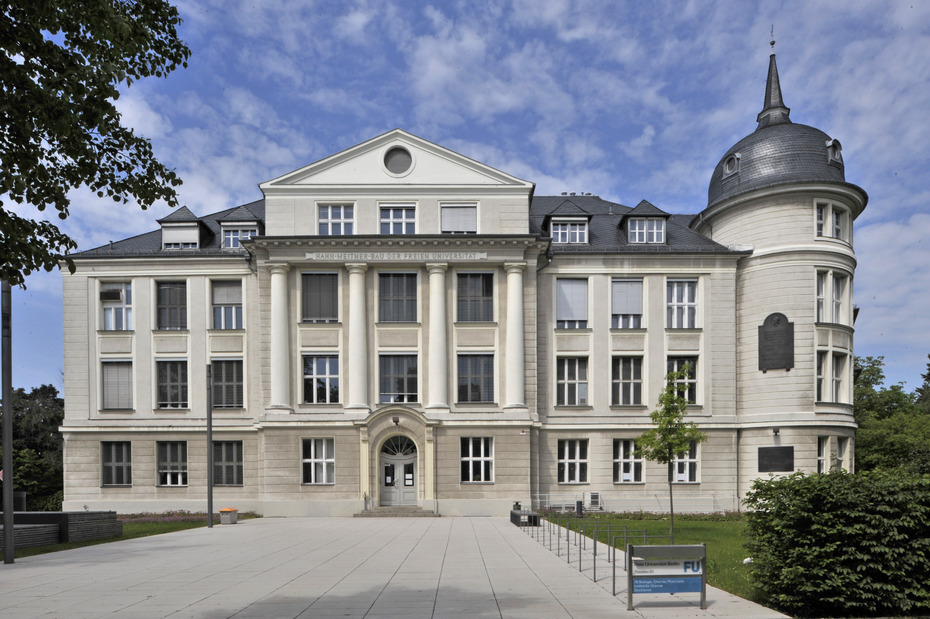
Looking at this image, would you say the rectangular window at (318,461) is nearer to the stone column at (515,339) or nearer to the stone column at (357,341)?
the stone column at (357,341)

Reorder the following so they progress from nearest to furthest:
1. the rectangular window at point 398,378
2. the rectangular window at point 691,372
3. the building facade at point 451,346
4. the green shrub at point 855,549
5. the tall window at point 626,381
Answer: the green shrub at point 855,549 < the building facade at point 451,346 < the rectangular window at point 398,378 < the rectangular window at point 691,372 < the tall window at point 626,381

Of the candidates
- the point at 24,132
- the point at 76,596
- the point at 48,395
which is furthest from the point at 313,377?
the point at 48,395

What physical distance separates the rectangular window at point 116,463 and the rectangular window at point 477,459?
16793 mm

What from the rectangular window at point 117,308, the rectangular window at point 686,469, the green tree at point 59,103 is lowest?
the rectangular window at point 686,469

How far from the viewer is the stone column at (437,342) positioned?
30.6 meters

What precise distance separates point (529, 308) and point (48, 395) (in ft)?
158

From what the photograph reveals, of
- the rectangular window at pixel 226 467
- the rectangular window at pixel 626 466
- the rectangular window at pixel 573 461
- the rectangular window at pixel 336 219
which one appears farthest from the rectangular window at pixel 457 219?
the rectangular window at pixel 226 467

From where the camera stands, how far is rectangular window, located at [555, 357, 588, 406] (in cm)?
3231

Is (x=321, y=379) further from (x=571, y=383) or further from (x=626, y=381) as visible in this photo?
Result: (x=626, y=381)

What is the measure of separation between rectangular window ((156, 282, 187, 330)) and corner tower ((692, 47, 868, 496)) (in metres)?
28.2

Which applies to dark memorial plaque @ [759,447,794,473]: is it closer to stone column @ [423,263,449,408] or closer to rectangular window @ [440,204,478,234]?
stone column @ [423,263,449,408]

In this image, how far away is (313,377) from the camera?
31141 millimetres

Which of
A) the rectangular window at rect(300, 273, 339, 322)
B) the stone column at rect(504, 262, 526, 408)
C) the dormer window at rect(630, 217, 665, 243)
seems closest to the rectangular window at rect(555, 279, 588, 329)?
the stone column at rect(504, 262, 526, 408)

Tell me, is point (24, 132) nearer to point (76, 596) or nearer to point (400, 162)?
point (76, 596)
